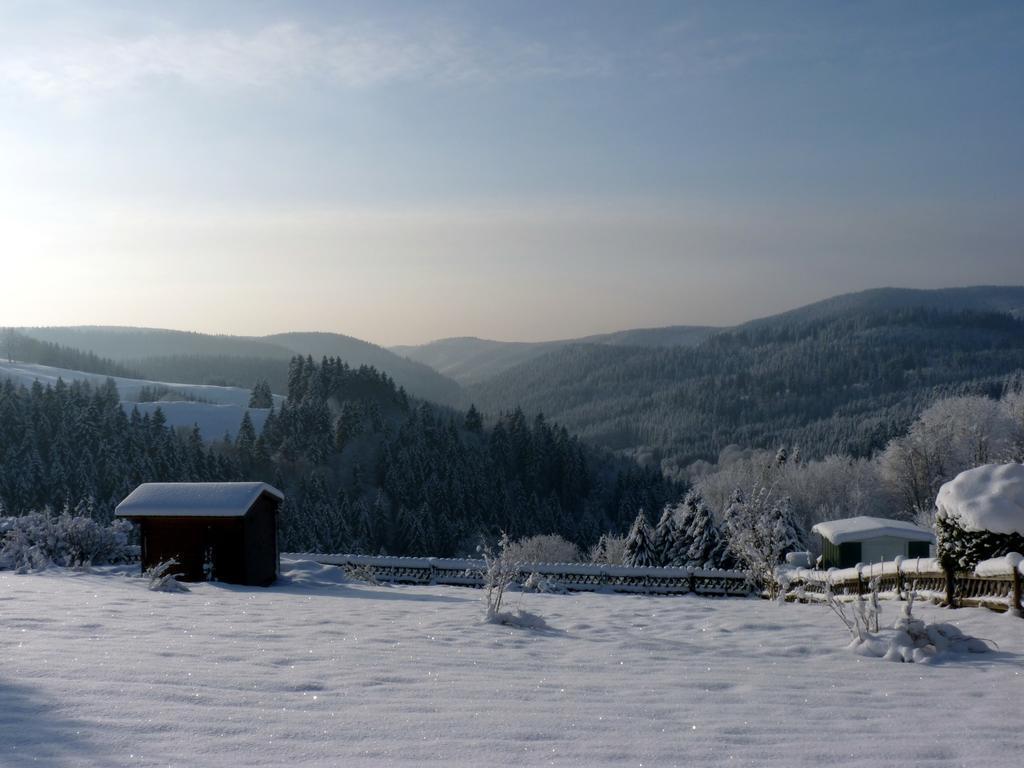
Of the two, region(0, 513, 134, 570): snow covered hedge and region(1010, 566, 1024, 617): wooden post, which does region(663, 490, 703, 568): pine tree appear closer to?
region(0, 513, 134, 570): snow covered hedge

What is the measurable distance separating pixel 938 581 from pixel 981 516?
63.8 inches

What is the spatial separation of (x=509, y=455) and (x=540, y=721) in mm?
92067

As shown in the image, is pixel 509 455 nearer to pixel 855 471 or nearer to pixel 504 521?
pixel 504 521

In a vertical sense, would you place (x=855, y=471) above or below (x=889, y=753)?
below

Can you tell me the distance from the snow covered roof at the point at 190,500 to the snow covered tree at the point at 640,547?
26179 millimetres

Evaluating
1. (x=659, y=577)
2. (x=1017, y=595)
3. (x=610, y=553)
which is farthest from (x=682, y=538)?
(x=1017, y=595)

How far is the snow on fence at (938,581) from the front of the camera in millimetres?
10867

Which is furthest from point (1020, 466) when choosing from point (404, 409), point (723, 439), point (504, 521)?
point (723, 439)

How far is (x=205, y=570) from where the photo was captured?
2159 cm

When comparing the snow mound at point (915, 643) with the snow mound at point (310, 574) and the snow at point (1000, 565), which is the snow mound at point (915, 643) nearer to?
the snow at point (1000, 565)

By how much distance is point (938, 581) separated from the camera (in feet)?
42.0

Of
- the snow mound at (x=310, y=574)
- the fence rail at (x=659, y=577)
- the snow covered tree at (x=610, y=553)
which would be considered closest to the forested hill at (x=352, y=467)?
the snow covered tree at (x=610, y=553)

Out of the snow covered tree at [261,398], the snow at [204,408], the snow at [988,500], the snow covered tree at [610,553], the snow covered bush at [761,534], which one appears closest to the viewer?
the snow at [988,500]

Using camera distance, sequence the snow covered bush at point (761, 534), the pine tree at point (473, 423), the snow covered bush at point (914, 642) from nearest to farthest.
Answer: the snow covered bush at point (914, 642), the snow covered bush at point (761, 534), the pine tree at point (473, 423)
